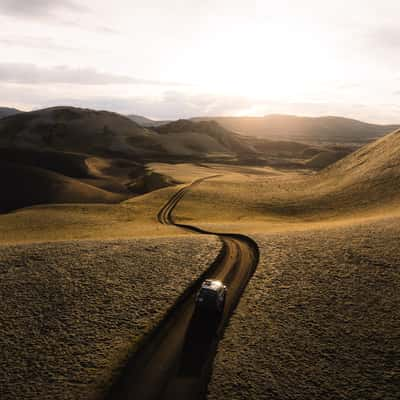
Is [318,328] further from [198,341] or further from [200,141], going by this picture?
[200,141]

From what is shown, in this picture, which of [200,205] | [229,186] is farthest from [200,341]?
[229,186]

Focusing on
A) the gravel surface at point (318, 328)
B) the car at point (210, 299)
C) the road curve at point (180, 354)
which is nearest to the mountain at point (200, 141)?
the gravel surface at point (318, 328)

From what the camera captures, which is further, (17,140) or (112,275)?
(17,140)

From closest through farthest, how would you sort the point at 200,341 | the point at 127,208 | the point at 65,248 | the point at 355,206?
the point at 200,341 < the point at 65,248 < the point at 355,206 < the point at 127,208

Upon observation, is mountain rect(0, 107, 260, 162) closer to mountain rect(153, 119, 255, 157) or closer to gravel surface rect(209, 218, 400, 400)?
mountain rect(153, 119, 255, 157)

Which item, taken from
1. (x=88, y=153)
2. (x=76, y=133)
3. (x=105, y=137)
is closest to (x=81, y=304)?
(x=88, y=153)

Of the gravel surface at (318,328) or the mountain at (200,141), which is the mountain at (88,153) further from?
the gravel surface at (318,328)

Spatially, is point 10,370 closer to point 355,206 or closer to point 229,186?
point 355,206
